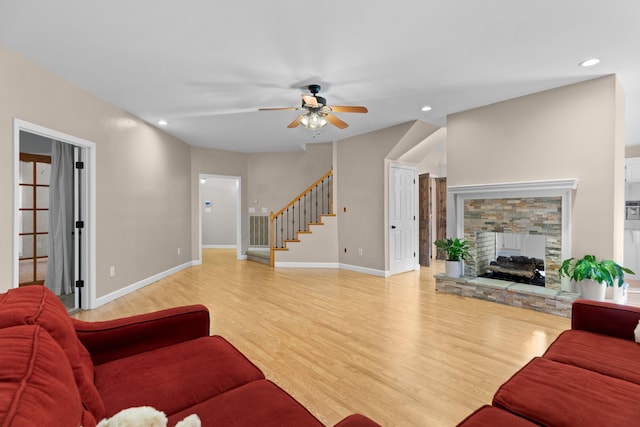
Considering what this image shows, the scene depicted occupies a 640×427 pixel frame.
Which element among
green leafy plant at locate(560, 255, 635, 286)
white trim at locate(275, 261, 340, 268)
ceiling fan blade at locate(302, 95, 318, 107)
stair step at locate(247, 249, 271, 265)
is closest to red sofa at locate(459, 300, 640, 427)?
green leafy plant at locate(560, 255, 635, 286)

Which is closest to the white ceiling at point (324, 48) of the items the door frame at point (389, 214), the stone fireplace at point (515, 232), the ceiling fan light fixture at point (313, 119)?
the ceiling fan light fixture at point (313, 119)

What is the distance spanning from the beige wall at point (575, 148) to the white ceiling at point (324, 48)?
0.23 metres

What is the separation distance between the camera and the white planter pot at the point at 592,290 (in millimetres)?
3447

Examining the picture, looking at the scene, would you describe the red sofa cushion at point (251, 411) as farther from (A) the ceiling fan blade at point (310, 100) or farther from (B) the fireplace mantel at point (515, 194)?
(B) the fireplace mantel at point (515, 194)

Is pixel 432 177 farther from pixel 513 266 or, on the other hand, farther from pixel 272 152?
pixel 272 152

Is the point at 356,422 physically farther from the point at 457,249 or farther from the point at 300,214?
the point at 300,214

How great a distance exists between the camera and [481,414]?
1.21m

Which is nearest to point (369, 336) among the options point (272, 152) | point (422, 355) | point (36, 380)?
point (422, 355)

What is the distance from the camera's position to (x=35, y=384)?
75cm

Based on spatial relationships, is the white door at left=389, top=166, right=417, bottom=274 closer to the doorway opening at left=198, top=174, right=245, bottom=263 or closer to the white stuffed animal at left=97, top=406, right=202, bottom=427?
the white stuffed animal at left=97, top=406, right=202, bottom=427

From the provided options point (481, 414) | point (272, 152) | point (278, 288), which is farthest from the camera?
point (272, 152)

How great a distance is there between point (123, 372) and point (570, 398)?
1.94 m

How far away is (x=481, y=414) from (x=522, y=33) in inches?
116

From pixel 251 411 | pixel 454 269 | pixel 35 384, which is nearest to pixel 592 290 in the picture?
pixel 454 269
